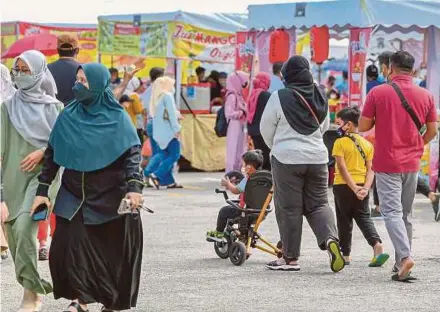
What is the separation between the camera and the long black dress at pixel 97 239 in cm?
708

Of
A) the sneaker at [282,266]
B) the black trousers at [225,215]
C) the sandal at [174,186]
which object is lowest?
the sandal at [174,186]

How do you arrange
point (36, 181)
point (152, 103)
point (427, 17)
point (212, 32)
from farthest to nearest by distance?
point (212, 32), point (152, 103), point (427, 17), point (36, 181)

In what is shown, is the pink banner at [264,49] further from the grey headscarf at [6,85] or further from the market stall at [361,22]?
the grey headscarf at [6,85]

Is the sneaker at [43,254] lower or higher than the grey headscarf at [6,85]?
lower

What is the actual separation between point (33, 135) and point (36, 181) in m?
0.30

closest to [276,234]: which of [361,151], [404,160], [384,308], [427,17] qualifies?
[361,151]

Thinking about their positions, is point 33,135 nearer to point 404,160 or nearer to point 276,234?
point 404,160

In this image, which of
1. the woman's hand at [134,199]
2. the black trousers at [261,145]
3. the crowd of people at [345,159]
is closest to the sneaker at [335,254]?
the crowd of people at [345,159]

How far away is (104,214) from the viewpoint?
7.09 meters

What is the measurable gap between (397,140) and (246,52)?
9835 millimetres

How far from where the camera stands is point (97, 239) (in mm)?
7152

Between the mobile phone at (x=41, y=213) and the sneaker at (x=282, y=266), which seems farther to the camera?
the sneaker at (x=282, y=266)

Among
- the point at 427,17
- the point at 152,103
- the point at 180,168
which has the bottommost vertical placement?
the point at 180,168

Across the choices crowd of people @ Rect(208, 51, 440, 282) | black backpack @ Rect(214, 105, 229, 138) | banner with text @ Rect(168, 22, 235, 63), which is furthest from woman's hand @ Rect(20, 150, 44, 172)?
banner with text @ Rect(168, 22, 235, 63)
